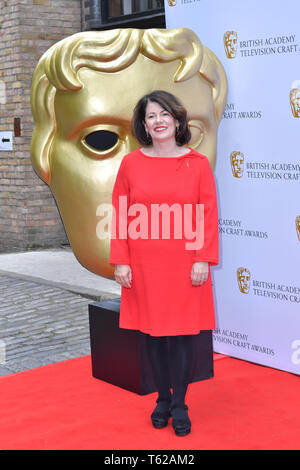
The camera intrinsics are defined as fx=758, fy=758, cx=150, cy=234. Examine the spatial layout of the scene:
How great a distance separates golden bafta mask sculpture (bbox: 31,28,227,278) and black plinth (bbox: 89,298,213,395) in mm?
355

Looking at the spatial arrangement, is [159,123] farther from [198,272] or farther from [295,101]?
[295,101]

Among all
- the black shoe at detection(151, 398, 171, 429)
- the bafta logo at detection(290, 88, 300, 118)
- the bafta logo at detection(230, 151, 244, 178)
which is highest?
the bafta logo at detection(290, 88, 300, 118)

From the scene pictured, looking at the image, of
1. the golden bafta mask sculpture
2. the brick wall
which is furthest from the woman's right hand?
the brick wall

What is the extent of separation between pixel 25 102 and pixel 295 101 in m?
5.70

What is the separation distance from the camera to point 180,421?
3.56m

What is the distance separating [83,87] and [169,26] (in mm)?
1146

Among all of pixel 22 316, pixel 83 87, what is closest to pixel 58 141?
pixel 83 87

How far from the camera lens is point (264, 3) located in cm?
427

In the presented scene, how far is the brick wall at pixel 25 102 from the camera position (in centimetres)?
927

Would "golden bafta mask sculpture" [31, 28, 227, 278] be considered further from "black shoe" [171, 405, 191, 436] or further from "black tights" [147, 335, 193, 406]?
"black shoe" [171, 405, 191, 436]

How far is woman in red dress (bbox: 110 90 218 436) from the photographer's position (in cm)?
349

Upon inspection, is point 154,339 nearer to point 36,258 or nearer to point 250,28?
point 250,28

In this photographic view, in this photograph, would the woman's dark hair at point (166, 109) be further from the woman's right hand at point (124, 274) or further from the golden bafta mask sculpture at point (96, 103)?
the woman's right hand at point (124, 274)

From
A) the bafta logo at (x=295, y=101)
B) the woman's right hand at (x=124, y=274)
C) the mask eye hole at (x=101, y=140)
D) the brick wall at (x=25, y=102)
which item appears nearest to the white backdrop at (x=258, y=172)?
the bafta logo at (x=295, y=101)
